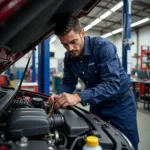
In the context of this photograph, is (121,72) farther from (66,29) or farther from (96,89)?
(66,29)

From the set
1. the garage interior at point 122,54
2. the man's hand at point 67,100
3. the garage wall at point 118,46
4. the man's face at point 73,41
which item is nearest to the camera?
the man's hand at point 67,100

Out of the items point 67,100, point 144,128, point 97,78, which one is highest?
point 97,78

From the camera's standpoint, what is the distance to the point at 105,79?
116 centimetres

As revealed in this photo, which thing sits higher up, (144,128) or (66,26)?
(66,26)

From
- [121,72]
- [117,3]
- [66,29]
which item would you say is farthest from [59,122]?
[117,3]

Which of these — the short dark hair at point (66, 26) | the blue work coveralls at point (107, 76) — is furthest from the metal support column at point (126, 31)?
the short dark hair at point (66, 26)

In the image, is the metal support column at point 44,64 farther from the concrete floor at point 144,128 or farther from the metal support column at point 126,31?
the concrete floor at point 144,128

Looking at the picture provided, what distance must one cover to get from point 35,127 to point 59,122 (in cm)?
18

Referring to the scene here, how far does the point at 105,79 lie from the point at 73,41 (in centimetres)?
32

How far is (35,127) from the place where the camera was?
770mm

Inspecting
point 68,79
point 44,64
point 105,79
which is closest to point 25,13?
point 105,79

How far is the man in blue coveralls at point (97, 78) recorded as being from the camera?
3.64 ft

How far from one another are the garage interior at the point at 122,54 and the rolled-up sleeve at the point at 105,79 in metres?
0.87

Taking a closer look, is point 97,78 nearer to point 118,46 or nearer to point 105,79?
point 105,79
